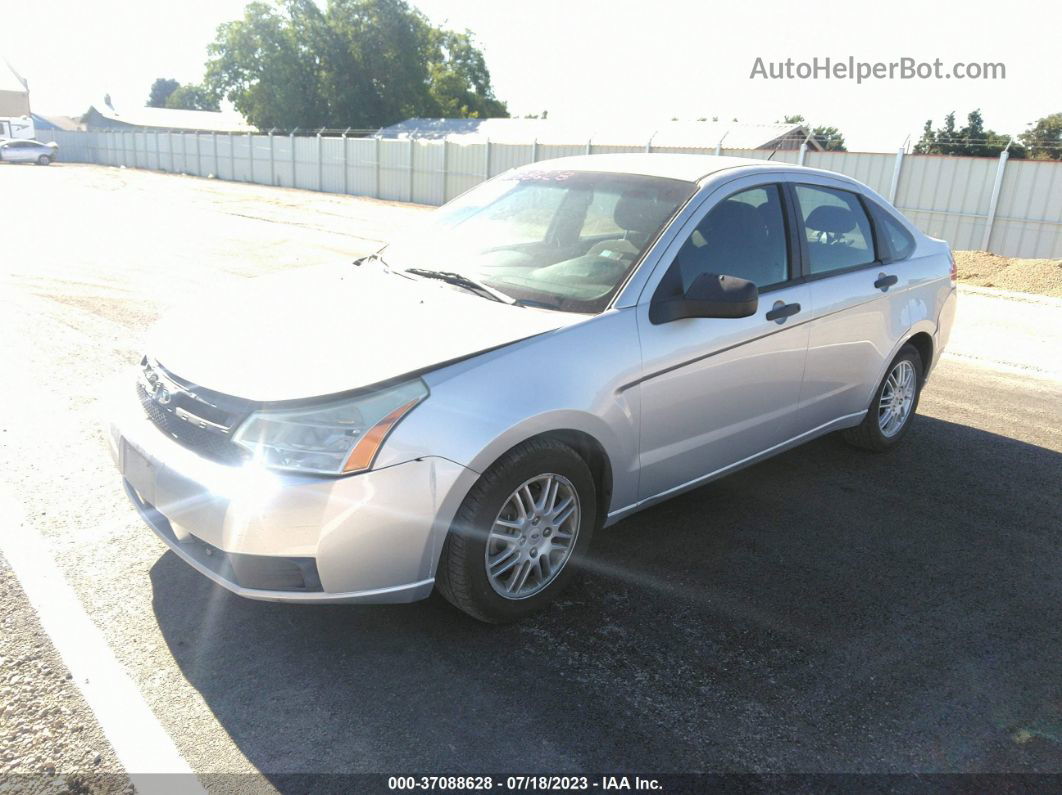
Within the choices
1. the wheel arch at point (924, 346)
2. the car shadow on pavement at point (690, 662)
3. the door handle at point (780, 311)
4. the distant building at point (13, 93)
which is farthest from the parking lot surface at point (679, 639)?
the distant building at point (13, 93)

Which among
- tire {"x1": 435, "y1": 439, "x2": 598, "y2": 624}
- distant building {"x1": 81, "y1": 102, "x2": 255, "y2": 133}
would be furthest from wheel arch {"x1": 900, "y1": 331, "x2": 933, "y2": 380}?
distant building {"x1": 81, "y1": 102, "x2": 255, "y2": 133}

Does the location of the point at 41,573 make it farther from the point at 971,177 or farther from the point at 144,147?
the point at 144,147

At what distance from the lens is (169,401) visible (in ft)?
10.7

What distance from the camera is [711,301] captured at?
3.56 meters

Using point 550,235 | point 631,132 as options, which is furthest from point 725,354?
point 631,132

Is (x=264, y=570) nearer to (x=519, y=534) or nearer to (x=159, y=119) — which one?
(x=519, y=534)

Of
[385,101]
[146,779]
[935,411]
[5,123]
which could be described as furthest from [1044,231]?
[5,123]

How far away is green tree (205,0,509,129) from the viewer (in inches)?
2335

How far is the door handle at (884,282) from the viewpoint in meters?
4.97

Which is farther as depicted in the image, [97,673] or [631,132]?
[631,132]

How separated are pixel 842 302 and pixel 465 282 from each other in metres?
2.13

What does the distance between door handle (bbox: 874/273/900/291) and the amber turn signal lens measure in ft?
10.7

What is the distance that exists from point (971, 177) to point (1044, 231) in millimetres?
1911

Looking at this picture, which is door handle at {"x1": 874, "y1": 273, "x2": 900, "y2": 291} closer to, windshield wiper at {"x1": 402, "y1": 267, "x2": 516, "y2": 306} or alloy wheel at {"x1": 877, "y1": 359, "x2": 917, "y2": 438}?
alloy wheel at {"x1": 877, "y1": 359, "x2": 917, "y2": 438}
